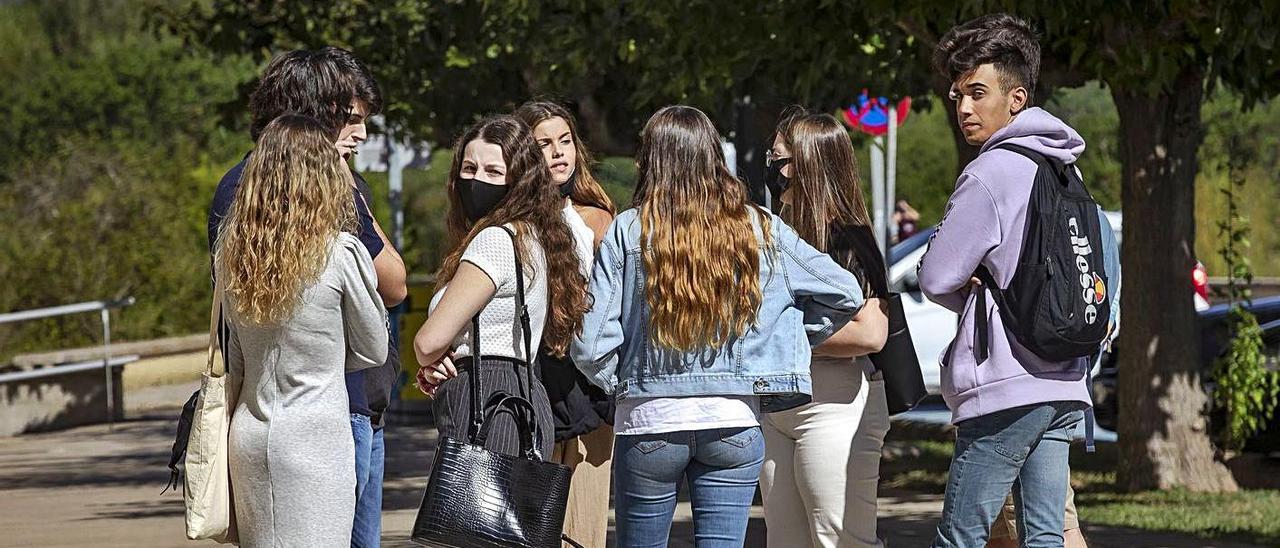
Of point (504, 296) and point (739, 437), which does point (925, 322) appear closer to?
point (504, 296)

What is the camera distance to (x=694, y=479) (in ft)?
14.9

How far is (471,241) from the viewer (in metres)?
4.84

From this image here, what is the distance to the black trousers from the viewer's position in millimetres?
4770

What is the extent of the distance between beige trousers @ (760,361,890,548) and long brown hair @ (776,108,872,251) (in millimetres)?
405

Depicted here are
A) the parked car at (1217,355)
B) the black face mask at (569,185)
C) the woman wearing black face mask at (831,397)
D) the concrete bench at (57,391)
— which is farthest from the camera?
the concrete bench at (57,391)

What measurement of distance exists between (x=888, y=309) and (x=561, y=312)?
3.32 feet

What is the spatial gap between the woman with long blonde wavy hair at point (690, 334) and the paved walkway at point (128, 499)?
11.4 feet

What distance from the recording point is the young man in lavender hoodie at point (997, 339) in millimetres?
4469

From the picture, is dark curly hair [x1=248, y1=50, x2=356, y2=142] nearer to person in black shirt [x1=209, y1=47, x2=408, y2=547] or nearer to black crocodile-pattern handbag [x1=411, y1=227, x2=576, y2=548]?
person in black shirt [x1=209, y1=47, x2=408, y2=547]

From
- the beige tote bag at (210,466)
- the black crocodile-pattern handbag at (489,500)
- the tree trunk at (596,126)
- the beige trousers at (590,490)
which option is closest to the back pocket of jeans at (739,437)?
the black crocodile-pattern handbag at (489,500)

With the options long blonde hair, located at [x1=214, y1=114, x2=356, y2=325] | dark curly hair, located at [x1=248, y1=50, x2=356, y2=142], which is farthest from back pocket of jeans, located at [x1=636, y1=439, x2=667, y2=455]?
dark curly hair, located at [x1=248, y1=50, x2=356, y2=142]

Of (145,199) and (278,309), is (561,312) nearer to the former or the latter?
(278,309)

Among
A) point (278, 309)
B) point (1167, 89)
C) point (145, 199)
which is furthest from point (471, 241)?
point (145, 199)

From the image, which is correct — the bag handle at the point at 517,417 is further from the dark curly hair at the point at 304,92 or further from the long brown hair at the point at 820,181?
the long brown hair at the point at 820,181
